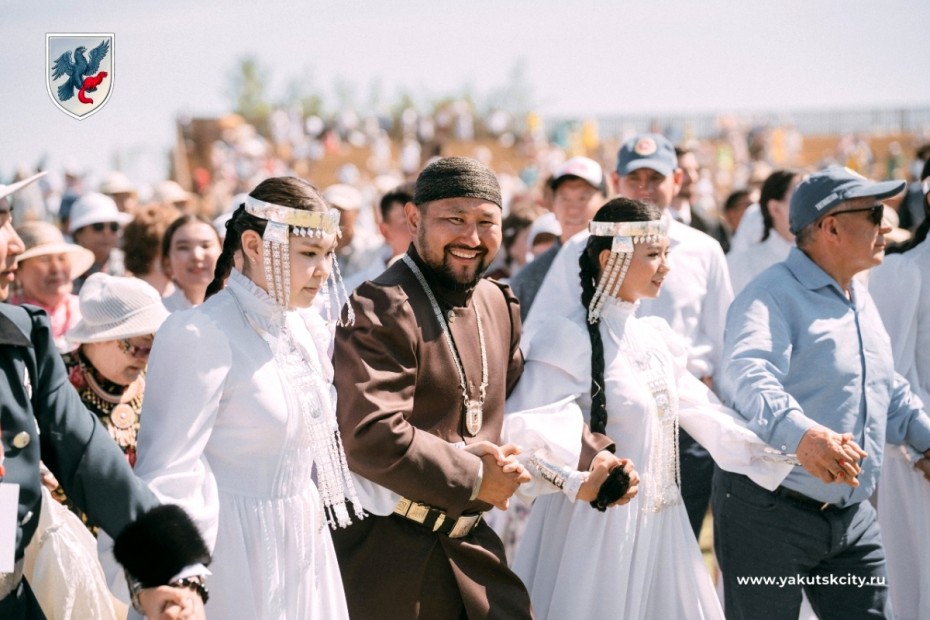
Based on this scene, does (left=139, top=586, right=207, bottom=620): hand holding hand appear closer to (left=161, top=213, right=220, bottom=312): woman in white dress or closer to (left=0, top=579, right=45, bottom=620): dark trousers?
(left=0, top=579, right=45, bottom=620): dark trousers

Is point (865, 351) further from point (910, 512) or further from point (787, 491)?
point (910, 512)

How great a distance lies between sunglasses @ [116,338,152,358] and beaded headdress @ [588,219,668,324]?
175 cm

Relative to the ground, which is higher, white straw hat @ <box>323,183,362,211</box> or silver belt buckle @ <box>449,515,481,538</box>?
white straw hat @ <box>323,183,362,211</box>

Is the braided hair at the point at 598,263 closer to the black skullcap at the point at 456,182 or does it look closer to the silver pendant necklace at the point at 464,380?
the silver pendant necklace at the point at 464,380

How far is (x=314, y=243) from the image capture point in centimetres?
367

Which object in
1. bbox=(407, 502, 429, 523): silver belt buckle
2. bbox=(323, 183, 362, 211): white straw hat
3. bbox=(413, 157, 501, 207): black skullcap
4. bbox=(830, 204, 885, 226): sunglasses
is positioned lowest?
bbox=(407, 502, 429, 523): silver belt buckle

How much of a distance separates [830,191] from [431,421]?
210 centimetres

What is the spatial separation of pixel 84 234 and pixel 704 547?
4857 mm

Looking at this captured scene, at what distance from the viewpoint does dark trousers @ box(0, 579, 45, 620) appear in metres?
2.75

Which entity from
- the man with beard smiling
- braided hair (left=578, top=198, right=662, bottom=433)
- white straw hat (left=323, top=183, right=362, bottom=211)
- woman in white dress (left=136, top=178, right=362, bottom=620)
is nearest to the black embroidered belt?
braided hair (left=578, top=198, right=662, bottom=433)

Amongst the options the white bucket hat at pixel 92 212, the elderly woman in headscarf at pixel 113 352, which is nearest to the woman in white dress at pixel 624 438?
the elderly woman in headscarf at pixel 113 352

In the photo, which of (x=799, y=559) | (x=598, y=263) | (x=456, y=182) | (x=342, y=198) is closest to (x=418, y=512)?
(x=456, y=182)

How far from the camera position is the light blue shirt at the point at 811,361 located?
4.69m

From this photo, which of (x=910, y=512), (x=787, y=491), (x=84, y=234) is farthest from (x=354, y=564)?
(x=84, y=234)
